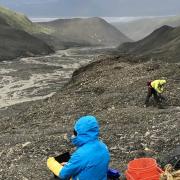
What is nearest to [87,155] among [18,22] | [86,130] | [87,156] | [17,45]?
[87,156]

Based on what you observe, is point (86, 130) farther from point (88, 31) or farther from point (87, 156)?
point (88, 31)

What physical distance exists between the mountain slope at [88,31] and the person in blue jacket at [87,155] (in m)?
110

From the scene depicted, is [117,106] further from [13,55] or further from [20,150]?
[13,55]

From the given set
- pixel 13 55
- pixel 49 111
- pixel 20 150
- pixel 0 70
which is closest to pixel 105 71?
pixel 49 111

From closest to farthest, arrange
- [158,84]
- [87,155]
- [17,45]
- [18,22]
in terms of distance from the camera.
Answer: [87,155], [158,84], [17,45], [18,22]

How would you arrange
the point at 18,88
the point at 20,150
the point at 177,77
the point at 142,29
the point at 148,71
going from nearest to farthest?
the point at 20,150, the point at 177,77, the point at 148,71, the point at 18,88, the point at 142,29

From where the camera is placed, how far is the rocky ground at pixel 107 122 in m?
10.2

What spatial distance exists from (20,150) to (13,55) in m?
53.7

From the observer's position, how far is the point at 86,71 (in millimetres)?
27656

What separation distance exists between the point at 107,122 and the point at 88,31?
117 meters

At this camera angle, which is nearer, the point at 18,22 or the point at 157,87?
the point at 157,87

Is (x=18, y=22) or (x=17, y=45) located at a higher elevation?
(x=18, y=22)

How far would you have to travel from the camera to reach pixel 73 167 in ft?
19.3

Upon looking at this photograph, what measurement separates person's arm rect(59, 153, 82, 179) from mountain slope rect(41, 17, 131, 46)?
110 meters
